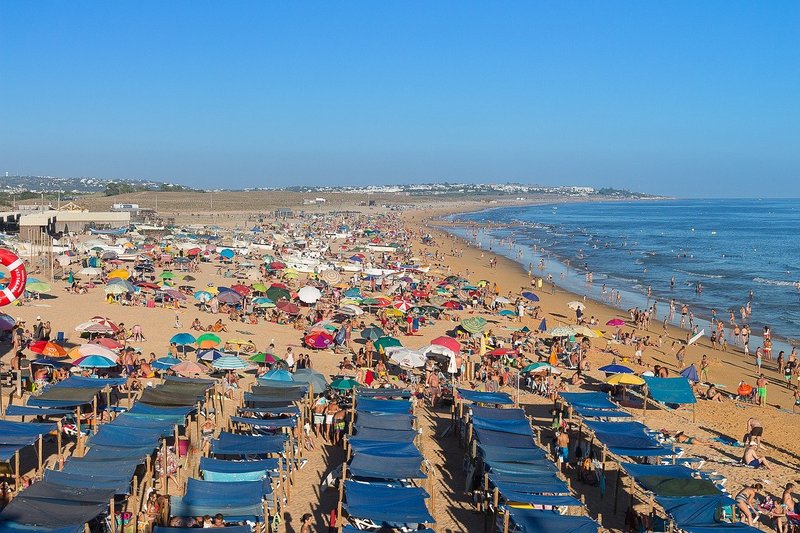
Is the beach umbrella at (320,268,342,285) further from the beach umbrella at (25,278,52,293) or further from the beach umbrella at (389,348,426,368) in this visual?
the beach umbrella at (389,348,426,368)

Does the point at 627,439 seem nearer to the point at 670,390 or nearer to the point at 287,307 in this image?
the point at 670,390

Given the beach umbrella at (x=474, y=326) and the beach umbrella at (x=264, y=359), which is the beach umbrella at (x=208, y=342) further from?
the beach umbrella at (x=474, y=326)

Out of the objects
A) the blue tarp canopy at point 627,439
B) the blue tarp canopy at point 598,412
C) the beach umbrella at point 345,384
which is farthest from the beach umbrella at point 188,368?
the blue tarp canopy at point 627,439

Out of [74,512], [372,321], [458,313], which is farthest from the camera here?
[458,313]

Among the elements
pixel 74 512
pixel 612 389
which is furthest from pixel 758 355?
pixel 74 512

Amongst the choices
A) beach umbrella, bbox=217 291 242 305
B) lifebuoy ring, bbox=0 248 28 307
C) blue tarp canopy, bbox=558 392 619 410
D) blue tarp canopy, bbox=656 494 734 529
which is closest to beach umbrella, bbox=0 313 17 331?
lifebuoy ring, bbox=0 248 28 307

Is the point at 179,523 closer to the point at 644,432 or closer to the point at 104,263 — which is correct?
the point at 644,432
